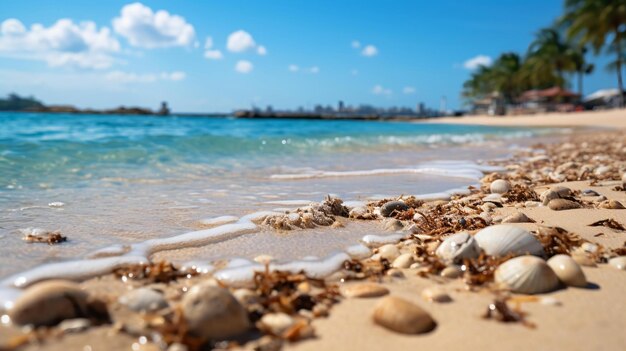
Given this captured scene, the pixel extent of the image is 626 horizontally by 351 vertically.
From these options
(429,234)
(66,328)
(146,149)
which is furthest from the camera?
(146,149)

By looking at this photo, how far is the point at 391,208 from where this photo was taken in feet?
12.1

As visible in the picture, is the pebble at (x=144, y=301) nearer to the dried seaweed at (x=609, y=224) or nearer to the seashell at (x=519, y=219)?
the seashell at (x=519, y=219)

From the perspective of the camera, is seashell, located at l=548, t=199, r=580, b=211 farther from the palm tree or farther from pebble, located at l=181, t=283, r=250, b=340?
the palm tree

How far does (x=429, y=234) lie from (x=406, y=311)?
4.47 feet

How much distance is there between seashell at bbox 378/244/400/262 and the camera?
2.55 m

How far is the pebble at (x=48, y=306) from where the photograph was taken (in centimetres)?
158

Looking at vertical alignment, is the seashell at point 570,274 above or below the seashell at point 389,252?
above

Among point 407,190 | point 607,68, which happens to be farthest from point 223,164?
point 607,68

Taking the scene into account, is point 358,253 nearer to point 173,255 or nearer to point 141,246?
point 173,255

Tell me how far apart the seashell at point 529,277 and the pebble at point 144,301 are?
1524 millimetres

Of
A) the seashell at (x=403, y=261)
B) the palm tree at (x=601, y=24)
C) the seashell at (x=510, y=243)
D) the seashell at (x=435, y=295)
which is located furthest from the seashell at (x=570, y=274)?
the palm tree at (x=601, y=24)

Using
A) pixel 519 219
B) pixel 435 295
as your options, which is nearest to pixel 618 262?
pixel 519 219

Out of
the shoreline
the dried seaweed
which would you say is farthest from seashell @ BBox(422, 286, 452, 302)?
the dried seaweed

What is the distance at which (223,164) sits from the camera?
27.5 feet
